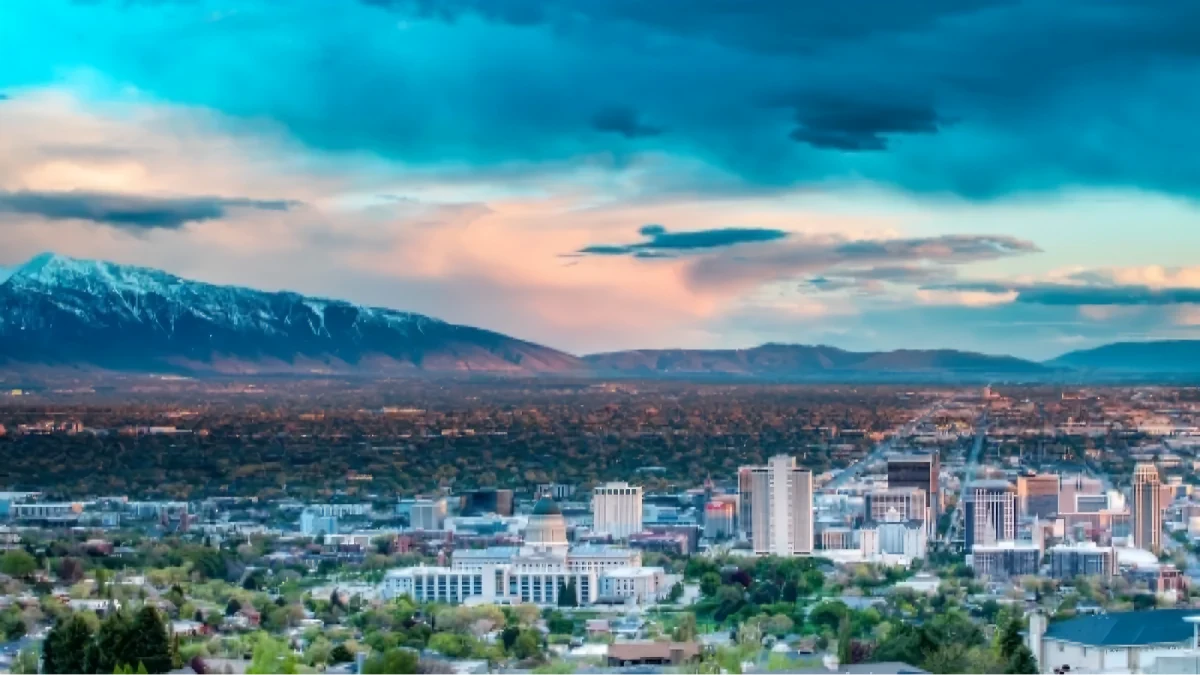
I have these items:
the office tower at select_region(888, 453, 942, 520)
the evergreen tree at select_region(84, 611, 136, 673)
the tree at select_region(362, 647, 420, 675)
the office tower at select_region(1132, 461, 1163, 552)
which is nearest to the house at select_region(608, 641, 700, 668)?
the tree at select_region(362, 647, 420, 675)

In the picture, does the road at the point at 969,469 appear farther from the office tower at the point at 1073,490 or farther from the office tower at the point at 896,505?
the office tower at the point at 1073,490

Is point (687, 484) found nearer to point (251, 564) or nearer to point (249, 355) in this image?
point (251, 564)

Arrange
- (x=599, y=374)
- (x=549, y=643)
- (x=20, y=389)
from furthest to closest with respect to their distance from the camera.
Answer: (x=20, y=389), (x=599, y=374), (x=549, y=643)

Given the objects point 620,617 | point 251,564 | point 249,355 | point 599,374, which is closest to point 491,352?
point 599,374

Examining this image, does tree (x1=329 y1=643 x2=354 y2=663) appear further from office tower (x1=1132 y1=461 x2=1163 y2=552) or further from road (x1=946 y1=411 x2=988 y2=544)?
office tower (x1=1132 y1=461 x2=1163 y2=552)

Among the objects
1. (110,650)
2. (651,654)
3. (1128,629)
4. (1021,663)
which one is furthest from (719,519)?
(110,650)

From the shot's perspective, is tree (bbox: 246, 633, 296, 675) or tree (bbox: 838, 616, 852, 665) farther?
tree (bbox: 838, 616, 852, 665)
